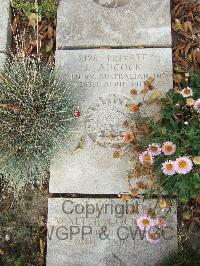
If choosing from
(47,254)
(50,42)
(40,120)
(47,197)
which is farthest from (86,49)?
(47,254)

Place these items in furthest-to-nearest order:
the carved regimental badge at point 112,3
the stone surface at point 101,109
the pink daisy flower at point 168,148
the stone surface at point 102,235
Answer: the carved regimental badge at point 112,3, the stone surface at point 101,109, the stone surface at point 102,235, the pink daisy flower at point 168,148

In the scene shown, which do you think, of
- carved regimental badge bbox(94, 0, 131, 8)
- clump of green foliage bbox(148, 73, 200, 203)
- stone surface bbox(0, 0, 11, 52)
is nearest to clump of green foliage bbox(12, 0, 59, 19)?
stone surface bbox(0, 0, 11, 52)

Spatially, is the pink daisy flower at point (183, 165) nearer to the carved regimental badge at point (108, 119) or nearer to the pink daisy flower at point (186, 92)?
the pink daisy flower at point (186, 92)

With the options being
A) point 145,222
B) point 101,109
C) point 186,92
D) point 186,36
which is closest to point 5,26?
point 101,109

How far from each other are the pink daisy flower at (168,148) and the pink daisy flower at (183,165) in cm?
10

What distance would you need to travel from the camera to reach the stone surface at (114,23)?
4215 millimetres

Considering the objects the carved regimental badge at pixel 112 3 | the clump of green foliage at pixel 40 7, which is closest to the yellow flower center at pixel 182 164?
the carved regimental badge at pixel 112 3

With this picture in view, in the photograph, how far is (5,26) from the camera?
4398 millimetres

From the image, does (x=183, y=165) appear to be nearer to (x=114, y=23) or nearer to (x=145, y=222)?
(x=145, y=222)

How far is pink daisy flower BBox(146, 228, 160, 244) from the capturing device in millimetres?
3633

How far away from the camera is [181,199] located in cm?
356

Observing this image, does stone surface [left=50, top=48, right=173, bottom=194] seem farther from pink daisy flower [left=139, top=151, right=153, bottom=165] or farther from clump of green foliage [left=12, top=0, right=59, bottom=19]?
clump of green foliage [left=12, top=0, right=59, bottom=19]

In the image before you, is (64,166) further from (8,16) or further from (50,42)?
(8,16)

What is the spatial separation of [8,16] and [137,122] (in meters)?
1.60
